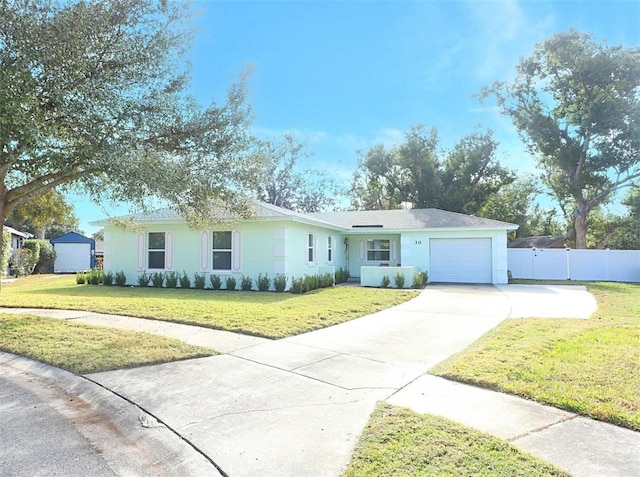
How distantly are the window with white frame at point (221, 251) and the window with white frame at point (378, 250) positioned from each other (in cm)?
836

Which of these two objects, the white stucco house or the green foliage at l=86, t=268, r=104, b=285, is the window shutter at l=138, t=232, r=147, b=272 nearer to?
the white stucco house

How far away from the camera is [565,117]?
26.9 meters

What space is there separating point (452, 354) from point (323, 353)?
1.86 m

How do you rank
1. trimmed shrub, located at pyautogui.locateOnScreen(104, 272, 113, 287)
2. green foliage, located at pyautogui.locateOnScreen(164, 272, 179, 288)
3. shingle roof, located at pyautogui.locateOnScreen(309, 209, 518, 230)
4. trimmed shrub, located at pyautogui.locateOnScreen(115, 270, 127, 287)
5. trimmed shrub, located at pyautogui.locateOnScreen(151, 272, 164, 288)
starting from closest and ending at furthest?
1. green foliage, located at pyautogui.locateOnScreen(164, 272, 179, 288)
2. trimmed shrub, located at pyautogui.locateOnScreen(151, 272, 164, 288)
3. trimmed shrub, located at pyautogui.locateOnScreen(115, 270, 127, 287)
4. trimmed shrub, located at pyautogui.locateOnScreen(104, 272, 113, 287)
5. shingle roof, located at pyautogui.locateOnScreen(309, 209, 518, 230)

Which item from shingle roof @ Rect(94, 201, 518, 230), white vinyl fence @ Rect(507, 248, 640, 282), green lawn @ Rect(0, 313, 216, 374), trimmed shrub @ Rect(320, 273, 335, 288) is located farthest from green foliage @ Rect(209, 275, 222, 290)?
white vinyl fence @ Rect(507, 248, 640, 282)

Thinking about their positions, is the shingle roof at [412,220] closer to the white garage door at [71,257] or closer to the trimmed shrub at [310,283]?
the trimmed shrub at [310,283]

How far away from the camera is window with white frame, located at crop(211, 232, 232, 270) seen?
611 inches

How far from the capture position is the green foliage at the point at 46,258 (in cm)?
2641

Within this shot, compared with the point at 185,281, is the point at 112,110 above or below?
above

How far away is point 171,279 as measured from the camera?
1572 cm

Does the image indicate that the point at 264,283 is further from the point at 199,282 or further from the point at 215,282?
the point at 199,282

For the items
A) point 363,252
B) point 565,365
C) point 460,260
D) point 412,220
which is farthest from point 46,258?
point 565,365

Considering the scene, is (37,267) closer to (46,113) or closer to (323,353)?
(46,113)

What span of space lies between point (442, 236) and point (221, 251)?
388 inches
